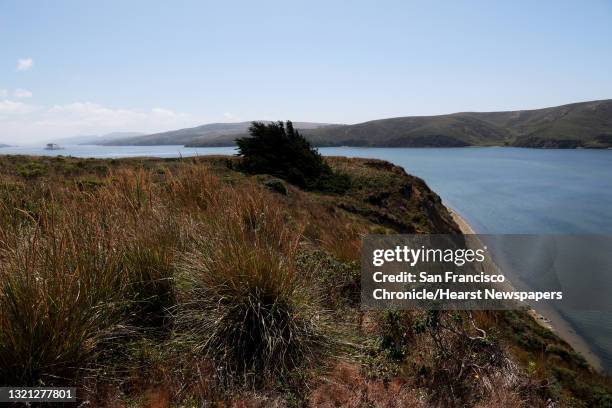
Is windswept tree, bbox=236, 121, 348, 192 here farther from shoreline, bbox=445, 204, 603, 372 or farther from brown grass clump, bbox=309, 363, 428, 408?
brown grass clump, bbox=309, 363, 428, 408

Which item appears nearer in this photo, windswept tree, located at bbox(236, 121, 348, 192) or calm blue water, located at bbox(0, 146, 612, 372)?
calm blue water, located at bbox(0, 146, 612, 372)

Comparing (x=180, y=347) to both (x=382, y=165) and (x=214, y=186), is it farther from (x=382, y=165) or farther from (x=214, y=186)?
(x=382, y=165)

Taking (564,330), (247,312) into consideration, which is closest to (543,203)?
(564,330)

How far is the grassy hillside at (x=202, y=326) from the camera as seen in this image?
271 centimetres

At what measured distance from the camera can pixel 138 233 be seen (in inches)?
145

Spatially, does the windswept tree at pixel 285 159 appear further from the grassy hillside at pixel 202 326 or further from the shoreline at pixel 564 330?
the grassy hillside at pixel 202 326

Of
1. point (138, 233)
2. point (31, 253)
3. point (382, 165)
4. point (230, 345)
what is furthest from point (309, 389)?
point (382, 165)

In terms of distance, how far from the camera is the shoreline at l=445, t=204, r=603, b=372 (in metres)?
14.3

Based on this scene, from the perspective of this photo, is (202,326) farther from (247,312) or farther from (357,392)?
(357,392)

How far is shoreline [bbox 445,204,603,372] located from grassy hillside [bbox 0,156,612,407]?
12.8m

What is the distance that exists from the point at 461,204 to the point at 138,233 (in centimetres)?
4979

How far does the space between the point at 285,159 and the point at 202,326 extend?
65.6ft

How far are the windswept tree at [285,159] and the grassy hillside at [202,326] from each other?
16530mm

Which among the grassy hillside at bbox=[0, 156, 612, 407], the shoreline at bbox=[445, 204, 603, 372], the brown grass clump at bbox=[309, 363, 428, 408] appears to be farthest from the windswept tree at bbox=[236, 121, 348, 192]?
the brown grass clump at bbox=[309, 363, 428, 408]
